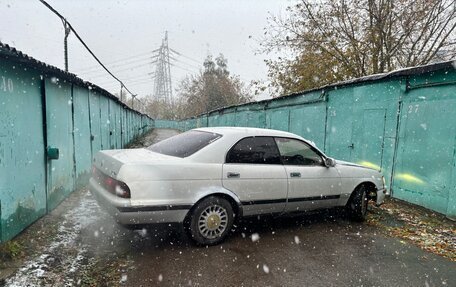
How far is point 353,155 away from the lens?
8.26 meters

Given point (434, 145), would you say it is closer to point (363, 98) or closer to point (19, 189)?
point (363, 98)

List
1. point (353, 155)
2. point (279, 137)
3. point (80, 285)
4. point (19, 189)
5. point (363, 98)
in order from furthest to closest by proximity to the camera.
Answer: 1. point (353, 155)
2. point (363, 98)
3. point (279, 137)
4. point (19, 189)
5. point (80, 285)

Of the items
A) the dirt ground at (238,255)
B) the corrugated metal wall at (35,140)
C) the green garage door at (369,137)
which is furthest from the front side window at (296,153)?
the corrugated metal wall at (35,140)

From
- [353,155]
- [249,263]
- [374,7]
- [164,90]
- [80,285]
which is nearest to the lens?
[80,285]

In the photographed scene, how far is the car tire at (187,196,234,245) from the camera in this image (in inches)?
147

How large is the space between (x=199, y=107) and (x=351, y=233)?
48.8 metres

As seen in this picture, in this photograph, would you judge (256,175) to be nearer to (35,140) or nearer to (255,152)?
(255,152)

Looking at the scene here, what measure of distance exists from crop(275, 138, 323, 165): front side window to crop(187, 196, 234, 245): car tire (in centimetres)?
122

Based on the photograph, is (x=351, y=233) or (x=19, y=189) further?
(x=351, y=233)

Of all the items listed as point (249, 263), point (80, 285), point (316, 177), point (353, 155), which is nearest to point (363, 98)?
point (353, 155)

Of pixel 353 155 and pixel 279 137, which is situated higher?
pixel 279 137

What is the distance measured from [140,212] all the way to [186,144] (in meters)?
1.25

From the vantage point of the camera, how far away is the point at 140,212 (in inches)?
133

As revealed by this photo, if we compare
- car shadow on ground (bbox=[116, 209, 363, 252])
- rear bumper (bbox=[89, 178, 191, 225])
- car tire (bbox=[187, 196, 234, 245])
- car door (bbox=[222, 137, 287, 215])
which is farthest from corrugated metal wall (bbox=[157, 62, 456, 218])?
rear bumper (bbox=[89, 178, 191, 225])
